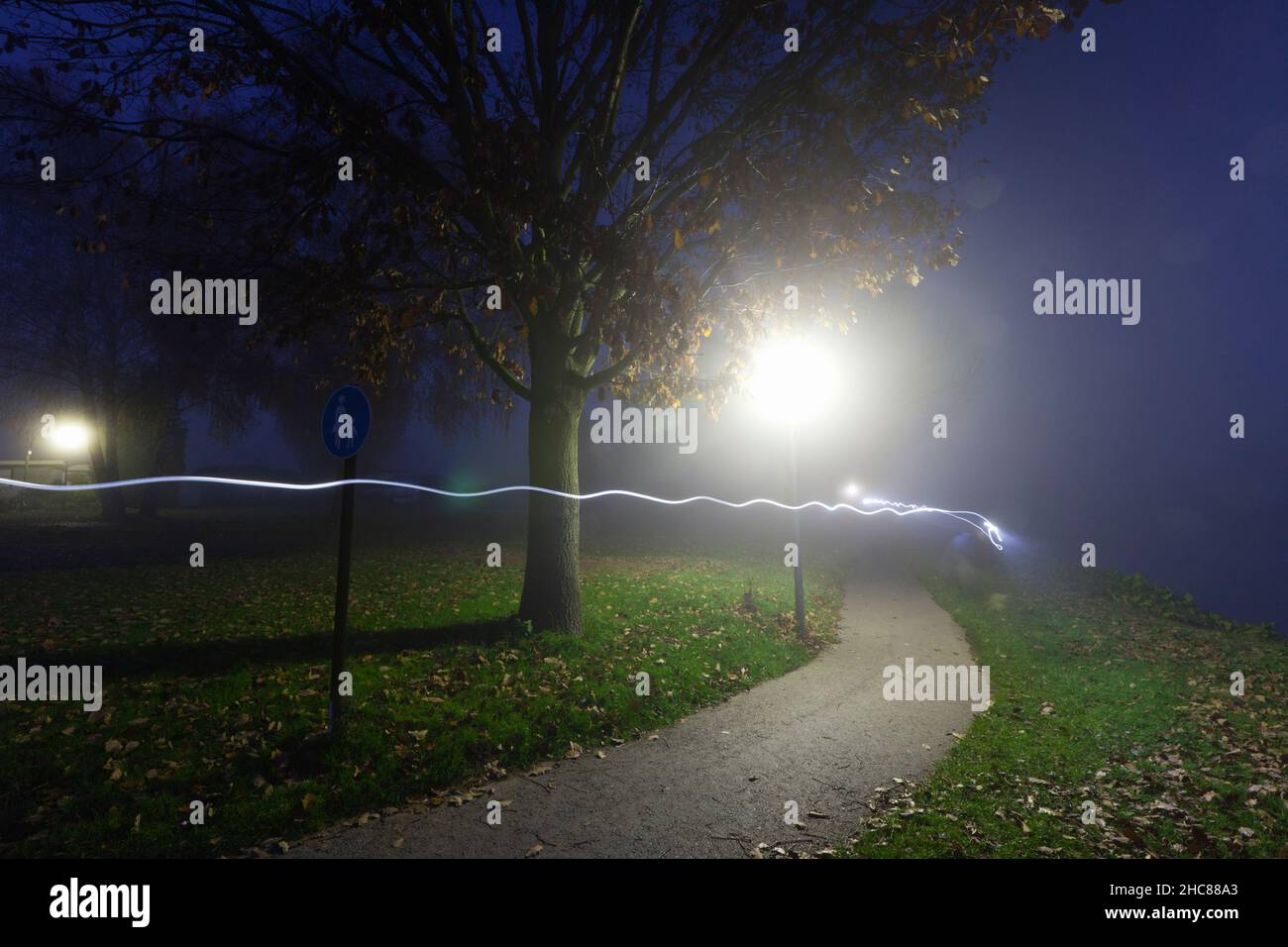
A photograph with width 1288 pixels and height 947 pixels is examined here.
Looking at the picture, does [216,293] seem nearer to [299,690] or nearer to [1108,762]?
[299,690]

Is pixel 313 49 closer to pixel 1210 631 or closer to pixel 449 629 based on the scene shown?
pixel 449 629

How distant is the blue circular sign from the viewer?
6414mm

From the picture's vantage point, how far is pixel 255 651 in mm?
8812

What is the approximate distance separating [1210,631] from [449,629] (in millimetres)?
16593

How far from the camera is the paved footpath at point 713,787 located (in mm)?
5078

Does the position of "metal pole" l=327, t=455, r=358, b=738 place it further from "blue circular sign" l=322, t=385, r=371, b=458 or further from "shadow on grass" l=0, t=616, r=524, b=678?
"shadow on grass" l=0, t=616, r=524, b=678

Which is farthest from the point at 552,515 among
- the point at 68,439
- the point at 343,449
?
the point at 68,439

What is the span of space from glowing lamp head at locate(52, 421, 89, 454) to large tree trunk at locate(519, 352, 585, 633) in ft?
89.9

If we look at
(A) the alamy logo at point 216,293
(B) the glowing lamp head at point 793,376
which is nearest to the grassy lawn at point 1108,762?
(B) the glowing lamp head at point 793,376

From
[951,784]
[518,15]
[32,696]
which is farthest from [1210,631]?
[32,696]

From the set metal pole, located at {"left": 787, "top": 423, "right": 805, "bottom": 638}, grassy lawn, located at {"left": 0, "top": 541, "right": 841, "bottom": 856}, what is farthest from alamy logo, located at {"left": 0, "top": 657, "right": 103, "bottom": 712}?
metal pole, located at {"left": 787, "top": 423, "right": 805, "bottom": 638}

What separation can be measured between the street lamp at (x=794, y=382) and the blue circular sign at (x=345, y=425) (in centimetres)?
792

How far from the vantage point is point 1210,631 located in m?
15.2
